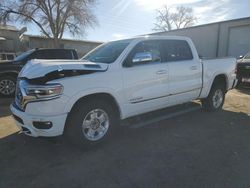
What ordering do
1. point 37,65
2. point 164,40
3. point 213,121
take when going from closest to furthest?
1. point 37,65
2. point 164,40
3. point 213,121

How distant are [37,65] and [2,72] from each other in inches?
212

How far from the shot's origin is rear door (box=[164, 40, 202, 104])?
5375 millimetres

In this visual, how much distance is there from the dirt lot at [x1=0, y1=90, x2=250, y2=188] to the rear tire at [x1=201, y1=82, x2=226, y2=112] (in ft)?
3.45

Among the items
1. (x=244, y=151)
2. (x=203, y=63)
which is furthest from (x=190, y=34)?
(x=244, y=151)

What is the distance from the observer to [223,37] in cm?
2027

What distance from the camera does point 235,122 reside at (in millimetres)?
5836

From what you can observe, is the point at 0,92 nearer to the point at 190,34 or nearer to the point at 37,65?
the point at 37,65

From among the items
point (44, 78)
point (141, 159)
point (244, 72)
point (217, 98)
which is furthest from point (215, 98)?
point (44, 78)

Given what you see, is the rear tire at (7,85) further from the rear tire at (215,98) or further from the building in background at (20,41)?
the building in background at (20,41)

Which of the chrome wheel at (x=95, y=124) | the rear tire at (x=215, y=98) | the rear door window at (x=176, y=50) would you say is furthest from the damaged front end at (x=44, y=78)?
the rear tire at (x=215, y=98)

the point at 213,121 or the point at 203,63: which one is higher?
the point at 203,63

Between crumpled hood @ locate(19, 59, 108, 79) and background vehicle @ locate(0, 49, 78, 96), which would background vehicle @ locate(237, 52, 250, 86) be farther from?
background vehicle @ locate(0, 49, 78, 96)

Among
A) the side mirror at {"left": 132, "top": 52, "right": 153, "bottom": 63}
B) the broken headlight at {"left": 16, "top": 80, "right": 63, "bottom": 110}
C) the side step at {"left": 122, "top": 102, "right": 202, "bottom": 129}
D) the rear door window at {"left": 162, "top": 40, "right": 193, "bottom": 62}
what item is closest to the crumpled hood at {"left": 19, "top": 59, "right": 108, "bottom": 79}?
the broken headlight at {"left": 16, "top": 80, "right": 63, "bottom": 110}

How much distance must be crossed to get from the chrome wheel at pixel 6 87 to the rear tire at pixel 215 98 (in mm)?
6437
